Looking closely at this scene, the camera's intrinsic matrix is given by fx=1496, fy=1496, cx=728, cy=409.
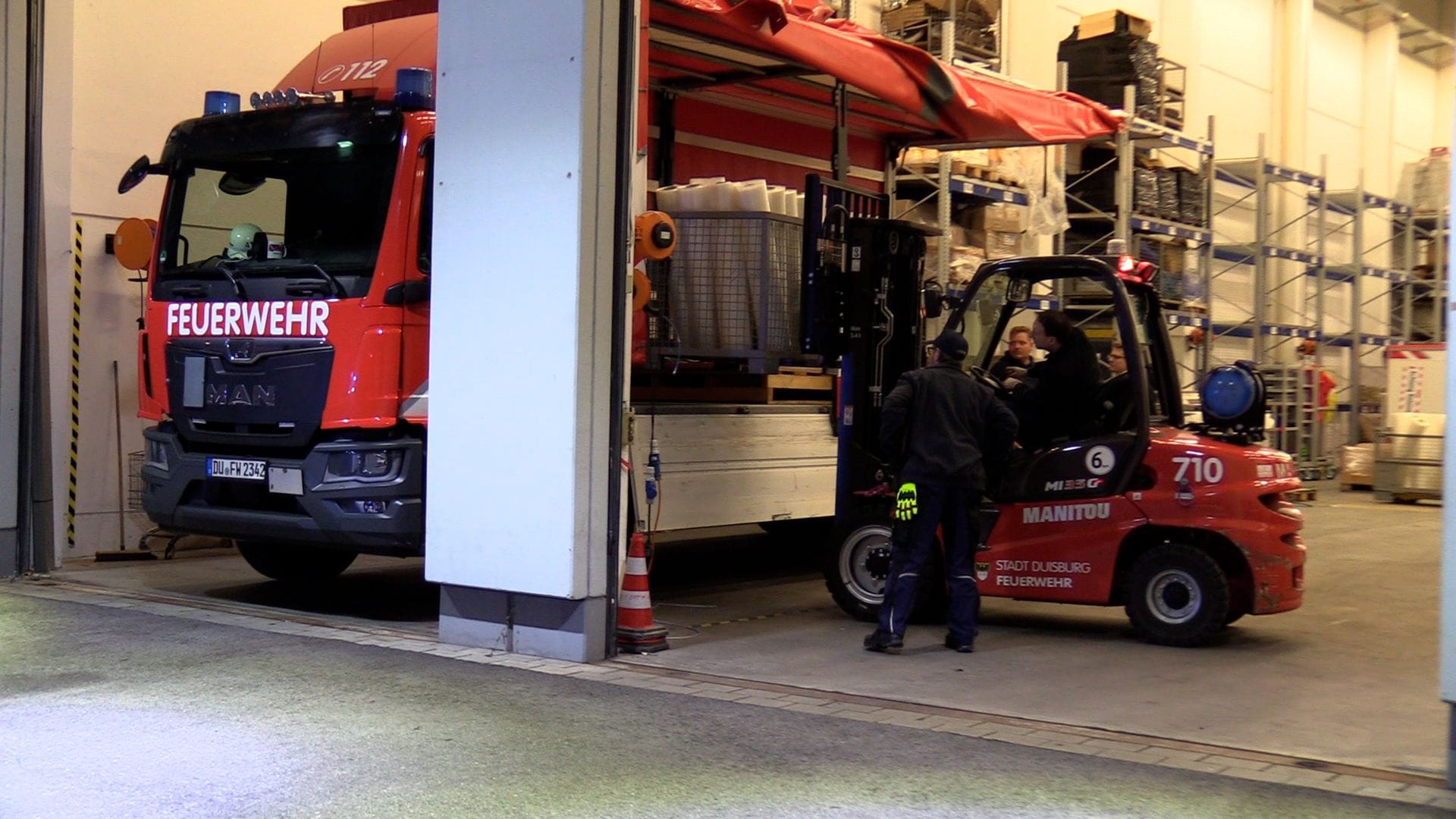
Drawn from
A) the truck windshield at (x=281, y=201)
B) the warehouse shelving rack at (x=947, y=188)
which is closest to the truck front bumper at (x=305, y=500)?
the truck windshield at (x=281, y=201)

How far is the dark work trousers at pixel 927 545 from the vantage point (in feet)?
26.0

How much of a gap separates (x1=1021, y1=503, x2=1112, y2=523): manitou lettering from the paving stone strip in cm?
215

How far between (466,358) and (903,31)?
A: 9.39 metres

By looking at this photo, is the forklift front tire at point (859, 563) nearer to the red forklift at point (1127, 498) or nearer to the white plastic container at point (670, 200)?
the red forklift at point (1127, 498)

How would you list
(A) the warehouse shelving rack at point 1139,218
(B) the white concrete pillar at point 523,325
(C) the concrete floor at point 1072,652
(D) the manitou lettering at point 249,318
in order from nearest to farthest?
(C) the concrete floor at point 1072,652
(B) the white concrete pillar at point 523,325
(D) the manitou lettering at point 249,318
(A) the warehouse shelving rack at point 1139,218

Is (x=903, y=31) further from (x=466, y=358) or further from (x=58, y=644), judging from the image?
(x=58, y=644)

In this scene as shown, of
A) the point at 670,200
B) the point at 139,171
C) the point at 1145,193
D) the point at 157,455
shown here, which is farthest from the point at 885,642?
the point at 1145,193

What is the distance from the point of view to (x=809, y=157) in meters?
11.3

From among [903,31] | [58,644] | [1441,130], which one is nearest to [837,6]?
[903,31]

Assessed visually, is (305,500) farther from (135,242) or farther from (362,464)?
(135,242)

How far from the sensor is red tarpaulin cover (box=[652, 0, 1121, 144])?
867cm

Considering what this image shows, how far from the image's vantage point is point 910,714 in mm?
6516

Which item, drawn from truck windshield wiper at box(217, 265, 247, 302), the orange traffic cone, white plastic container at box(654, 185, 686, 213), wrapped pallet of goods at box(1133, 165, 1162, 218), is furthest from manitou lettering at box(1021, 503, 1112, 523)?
wrapped pallet of goods at box(1133, 165, 1162, 218)

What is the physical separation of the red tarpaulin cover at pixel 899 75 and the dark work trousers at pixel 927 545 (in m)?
2.87
